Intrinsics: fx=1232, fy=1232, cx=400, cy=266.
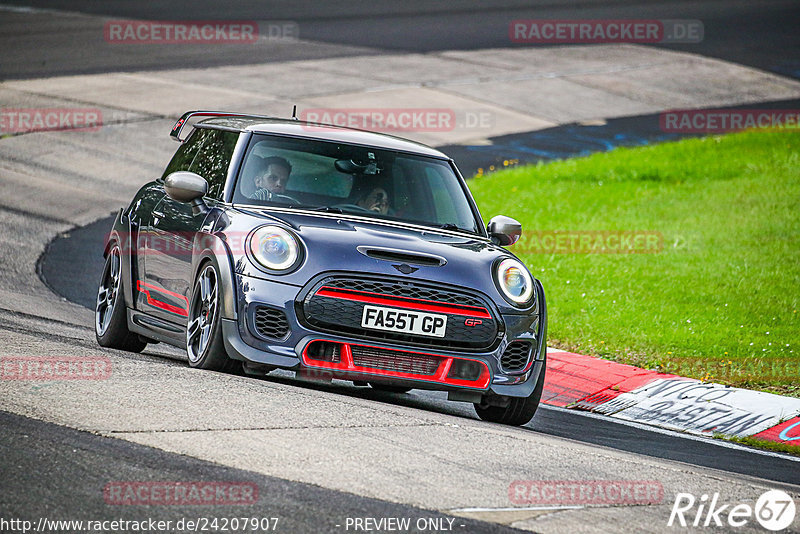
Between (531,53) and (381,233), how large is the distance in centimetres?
2321

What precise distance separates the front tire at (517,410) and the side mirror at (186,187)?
2.22 m

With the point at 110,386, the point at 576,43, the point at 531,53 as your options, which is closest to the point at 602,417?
the point at 110,386

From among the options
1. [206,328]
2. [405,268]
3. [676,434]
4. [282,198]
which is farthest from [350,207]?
[676,434]

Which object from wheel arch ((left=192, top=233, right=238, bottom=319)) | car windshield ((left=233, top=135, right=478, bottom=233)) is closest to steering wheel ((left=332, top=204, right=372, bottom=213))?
car windshield ((left=233, top=135, right=478, bottom=233))

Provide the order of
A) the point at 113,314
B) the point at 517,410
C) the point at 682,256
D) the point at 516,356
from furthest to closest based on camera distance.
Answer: the point at 682,256 < the point at 113,314 < the point at 517,410 < the point at 516,356

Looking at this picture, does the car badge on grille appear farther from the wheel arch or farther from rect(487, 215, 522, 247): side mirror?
rect(487, 215, 522, 247): side mirror

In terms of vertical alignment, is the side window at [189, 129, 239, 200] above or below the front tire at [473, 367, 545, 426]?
above

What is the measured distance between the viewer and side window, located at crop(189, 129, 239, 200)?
8023mm

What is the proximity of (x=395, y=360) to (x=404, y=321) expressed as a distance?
0.23m

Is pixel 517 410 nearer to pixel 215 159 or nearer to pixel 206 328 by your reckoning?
pixel 206 328

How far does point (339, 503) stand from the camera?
4875 mm

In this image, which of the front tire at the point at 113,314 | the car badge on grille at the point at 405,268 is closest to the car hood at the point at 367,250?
the car badge on grille at the point at 405,268

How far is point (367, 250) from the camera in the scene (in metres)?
7.02

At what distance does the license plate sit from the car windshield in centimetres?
107
